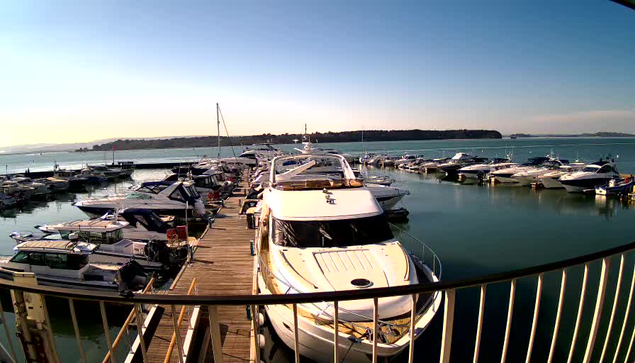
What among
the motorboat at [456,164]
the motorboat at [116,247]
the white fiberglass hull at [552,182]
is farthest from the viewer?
the motorboat at [456,164]

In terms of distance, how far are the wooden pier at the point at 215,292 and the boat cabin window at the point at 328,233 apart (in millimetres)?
2033

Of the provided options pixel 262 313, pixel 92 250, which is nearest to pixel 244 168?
pixel 92 250

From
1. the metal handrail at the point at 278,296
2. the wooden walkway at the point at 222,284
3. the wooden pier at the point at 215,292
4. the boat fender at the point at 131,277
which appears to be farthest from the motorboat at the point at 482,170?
the metal handrail at the point at 278,296

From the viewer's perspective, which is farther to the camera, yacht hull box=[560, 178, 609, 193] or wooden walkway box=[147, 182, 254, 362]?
yacht hull box=[560, 178, 609, 193]

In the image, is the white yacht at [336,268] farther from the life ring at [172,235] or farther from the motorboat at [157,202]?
the motorboat at [157,202]

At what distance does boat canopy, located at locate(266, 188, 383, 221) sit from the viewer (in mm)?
7914

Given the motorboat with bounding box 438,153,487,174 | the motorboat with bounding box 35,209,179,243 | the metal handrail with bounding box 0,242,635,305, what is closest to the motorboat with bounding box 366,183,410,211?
the motorboat with bounding box 35,209,179,243

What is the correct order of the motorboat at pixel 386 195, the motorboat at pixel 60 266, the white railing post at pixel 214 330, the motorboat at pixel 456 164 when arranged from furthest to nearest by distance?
the motorboat at pixel 456 164, the motorboat at pixel 386 195, the motorboat at pixel 60 266, the white railing post at pixel 214 330

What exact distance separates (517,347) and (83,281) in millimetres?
13360

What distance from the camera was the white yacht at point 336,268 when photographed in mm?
5375

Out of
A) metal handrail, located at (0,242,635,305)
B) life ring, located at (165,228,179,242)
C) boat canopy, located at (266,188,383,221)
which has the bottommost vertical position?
life ring, located at (165,228,179,242)

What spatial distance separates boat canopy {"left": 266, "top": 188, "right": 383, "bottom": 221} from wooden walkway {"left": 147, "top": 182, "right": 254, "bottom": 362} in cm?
261

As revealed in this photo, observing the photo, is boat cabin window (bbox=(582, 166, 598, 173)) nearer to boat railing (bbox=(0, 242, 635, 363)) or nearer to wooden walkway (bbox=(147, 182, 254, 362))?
boat railing (bbox=(0, 242, 635, 363))

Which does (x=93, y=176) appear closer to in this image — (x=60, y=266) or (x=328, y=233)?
(x=60, y=266)
